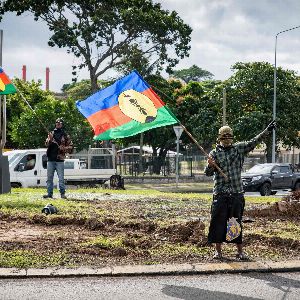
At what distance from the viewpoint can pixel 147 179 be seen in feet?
134

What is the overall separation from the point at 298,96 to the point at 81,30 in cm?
1389

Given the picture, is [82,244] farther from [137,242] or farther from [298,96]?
[298,96]

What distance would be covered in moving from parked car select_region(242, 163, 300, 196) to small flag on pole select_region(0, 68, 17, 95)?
584 inches

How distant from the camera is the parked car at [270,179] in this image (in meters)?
27.3

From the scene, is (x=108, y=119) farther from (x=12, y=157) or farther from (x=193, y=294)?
(x=12, y=157)

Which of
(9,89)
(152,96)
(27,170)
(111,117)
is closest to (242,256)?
(152,96)

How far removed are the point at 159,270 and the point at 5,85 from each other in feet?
25.4

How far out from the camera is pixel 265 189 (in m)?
27.5

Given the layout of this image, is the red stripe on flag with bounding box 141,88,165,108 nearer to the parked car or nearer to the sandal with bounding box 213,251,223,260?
the sandal with bounding box 213,251,223,260

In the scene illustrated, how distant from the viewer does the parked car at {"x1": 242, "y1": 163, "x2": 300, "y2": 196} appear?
27297 mm

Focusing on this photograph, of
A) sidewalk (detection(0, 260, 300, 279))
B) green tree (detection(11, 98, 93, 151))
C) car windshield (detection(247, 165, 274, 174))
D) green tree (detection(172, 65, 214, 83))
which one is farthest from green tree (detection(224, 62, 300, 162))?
green tree (detection(172, 65, 214, 83))

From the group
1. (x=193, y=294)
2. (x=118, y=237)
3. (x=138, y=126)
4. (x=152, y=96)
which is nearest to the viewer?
(x=193, y=294)

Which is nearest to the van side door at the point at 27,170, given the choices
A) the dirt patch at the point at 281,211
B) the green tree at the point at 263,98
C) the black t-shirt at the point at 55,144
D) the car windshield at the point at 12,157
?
the car windshield at the point at 12,157

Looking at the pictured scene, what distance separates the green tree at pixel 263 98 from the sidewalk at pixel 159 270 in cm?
3360
